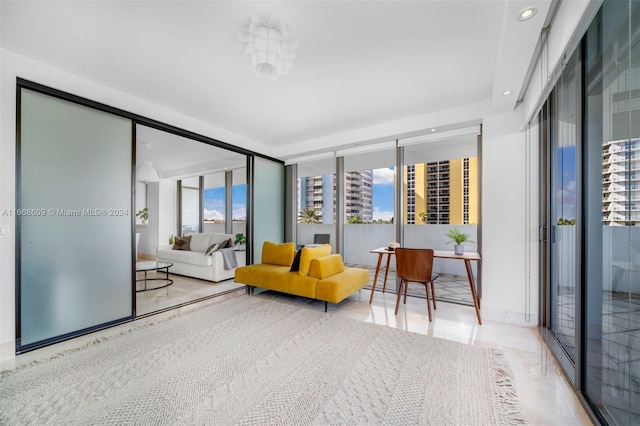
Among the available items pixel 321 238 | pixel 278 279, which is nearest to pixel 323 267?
pixel 278 279

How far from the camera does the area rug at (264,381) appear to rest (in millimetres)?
1560

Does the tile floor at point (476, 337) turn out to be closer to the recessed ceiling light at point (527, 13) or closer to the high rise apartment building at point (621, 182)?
the high rise apartment building at point (621, 182)

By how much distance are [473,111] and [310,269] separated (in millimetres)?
2978

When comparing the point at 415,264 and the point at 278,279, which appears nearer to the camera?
the point at 415,264

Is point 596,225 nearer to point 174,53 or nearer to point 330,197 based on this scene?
point 174,53

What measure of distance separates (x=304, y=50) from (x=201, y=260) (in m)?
4.12

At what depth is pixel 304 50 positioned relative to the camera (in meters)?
2.33

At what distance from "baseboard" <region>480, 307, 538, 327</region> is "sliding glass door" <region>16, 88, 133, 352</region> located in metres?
4.25

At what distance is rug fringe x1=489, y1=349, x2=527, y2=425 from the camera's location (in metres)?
1.54

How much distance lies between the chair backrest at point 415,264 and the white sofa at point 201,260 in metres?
3.35

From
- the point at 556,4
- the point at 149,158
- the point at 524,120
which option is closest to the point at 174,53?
the point at 556,4

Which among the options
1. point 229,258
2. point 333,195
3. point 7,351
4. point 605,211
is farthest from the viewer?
point 333,195

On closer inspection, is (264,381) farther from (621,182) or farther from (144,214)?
(144,214)

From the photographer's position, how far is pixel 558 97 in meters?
2.14
